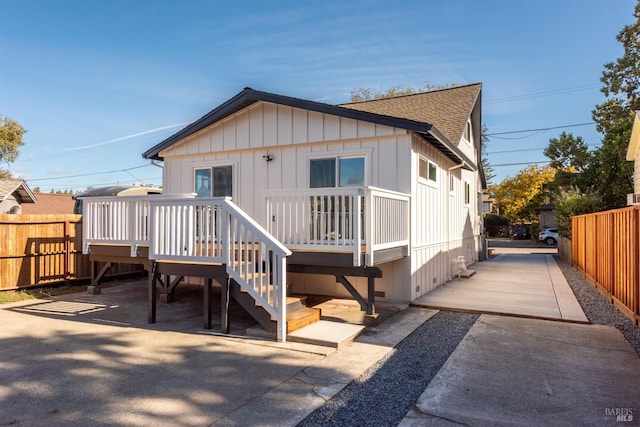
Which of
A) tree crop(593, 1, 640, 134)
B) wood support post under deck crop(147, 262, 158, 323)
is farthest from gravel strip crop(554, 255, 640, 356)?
tree crop(593, 1, 640, 134)

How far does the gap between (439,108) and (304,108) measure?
590cm

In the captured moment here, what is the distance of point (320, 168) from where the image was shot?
25.3 ft

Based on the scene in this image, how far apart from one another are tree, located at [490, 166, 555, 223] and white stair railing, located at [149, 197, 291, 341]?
33881 millimetres

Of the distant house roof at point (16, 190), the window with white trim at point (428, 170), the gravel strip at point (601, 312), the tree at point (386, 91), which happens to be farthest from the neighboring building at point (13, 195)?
the gravel strip at point (601, 312)

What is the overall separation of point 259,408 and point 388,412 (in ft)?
3.51

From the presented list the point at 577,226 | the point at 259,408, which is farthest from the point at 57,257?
the point at 577,226

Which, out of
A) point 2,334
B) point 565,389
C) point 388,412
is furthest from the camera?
point 2,334

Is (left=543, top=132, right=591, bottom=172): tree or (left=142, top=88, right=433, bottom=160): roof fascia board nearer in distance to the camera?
(left=142, top=88, right=433, bottom=160): roof fascia board

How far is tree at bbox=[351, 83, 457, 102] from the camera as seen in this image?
99.5 feet

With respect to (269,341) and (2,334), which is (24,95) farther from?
(269,341)

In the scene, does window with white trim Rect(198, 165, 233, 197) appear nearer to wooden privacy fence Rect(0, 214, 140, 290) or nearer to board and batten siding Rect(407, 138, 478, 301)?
wooden privacy fence Rect(0, 214, 140, 290)

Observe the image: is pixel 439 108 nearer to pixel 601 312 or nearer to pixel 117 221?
pixel 601 312

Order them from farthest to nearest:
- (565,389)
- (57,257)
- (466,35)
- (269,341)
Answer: (466,35) < (57,257) < (269,341) < (565,389)

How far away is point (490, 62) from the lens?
64.6 feet
